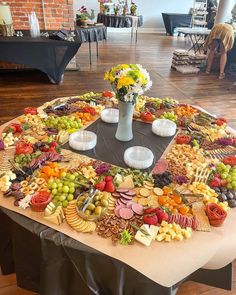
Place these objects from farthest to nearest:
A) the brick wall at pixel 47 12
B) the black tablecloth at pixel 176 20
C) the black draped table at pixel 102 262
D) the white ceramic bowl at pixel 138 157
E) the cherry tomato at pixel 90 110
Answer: the black tablecloth at pixel 176 20
the brick wall at pixel 47 12
the cherry tomato at pixel 90 110
the white ceramic bowl at pixel 138 157
the black draped table at pixel 102 262

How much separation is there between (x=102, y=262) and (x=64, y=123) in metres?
0.96

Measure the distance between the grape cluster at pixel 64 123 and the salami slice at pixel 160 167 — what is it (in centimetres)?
59

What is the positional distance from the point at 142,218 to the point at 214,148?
0.75 meters

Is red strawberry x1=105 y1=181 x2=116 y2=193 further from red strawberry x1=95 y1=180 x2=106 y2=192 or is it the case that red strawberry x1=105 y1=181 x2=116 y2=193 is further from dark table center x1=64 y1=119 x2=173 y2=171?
dark table center x1=64 y1=119 x2=173 y2=171

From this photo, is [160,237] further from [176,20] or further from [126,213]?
[176,20]

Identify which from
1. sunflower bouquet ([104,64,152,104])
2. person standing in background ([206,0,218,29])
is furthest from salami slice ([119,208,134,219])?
person standing in background ([206,0,218,29])

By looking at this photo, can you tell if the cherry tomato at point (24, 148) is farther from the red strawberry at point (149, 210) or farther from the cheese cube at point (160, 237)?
the cheese cube at point (160, 237)

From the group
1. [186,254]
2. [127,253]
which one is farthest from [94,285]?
[186,254]

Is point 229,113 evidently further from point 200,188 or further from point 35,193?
point 35,193

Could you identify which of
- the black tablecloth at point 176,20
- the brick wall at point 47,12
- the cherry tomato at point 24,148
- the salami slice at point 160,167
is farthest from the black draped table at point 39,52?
the black tablecloth at point 176,20

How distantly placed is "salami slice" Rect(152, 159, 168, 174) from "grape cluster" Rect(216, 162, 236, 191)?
28 cm

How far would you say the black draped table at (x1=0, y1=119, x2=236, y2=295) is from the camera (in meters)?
0.96

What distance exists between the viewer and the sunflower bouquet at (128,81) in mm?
1296

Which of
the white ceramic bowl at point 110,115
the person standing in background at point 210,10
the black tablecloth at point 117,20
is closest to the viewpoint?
the white ceramic bowl at point 110,115
